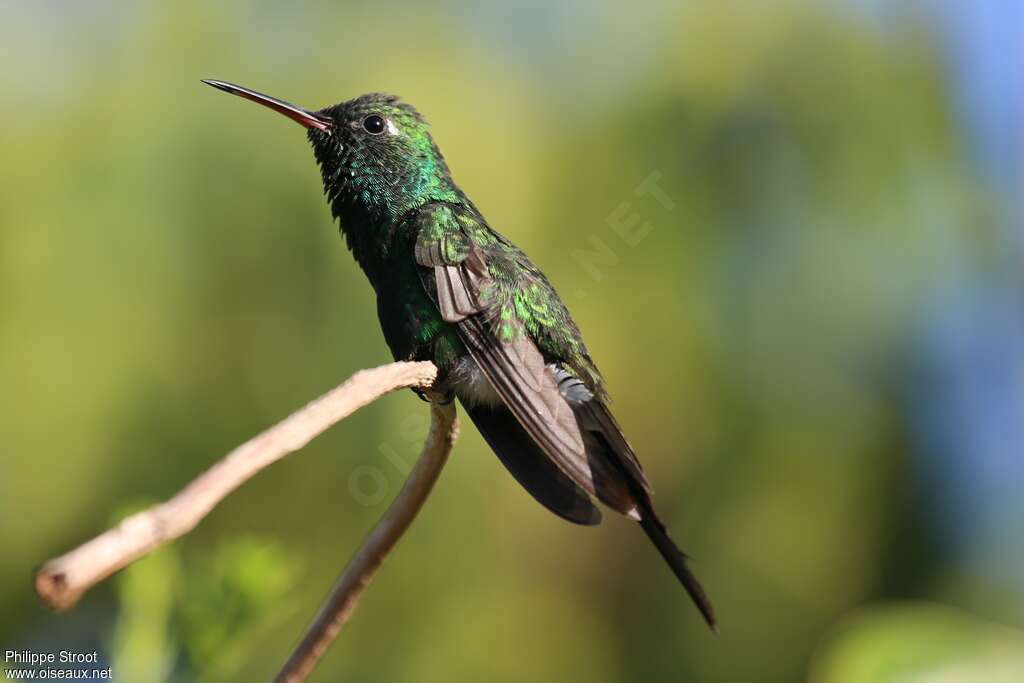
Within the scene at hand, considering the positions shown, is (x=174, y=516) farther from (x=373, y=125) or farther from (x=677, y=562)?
(x=373, y=125)

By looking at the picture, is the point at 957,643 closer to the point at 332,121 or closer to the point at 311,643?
the point at 311,643

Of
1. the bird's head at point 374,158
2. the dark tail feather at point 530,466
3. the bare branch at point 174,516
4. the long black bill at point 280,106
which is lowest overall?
the dark tail feather at point 530,466

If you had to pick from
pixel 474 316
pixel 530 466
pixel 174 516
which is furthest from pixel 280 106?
pixel 174 516

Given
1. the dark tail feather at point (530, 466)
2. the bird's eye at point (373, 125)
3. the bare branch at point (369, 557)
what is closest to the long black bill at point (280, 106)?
the bird's eye at point (373, 125)

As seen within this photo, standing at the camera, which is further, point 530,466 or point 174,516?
point 530,466

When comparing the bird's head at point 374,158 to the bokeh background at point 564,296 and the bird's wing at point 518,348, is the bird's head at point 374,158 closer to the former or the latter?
the bird's wing at point 518,348

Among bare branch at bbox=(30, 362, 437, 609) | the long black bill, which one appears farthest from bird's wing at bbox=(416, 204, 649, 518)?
bare branch at bbox=(30, 362, 437, 609)
